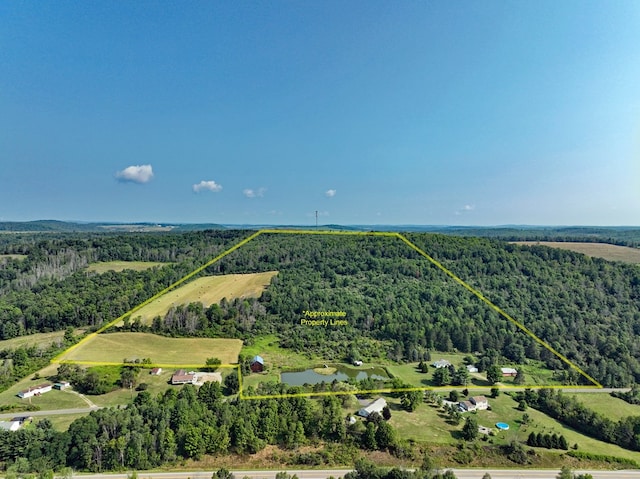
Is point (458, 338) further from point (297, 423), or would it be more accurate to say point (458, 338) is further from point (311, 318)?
point (297, 423)

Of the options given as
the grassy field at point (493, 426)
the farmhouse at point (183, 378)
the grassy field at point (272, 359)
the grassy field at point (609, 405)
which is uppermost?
the farmhouse at point (183, 378)

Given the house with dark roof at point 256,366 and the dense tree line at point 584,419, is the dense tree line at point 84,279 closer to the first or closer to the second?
the house with dark roof at point 256,366

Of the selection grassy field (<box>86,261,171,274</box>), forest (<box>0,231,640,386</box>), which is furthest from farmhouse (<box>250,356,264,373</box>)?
grassy field (<box>86,261,171,274</box>)

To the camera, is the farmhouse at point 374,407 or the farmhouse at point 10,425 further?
the farmhouse at point 374,407

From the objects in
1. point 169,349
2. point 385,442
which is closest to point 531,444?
point 385,442

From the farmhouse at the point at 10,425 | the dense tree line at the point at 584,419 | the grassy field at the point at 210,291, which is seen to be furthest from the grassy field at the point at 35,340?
the dense tree line at the point at 584,419

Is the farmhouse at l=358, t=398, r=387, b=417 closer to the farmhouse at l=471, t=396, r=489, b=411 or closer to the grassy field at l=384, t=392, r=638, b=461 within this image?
the grassy field at l=384, t=392, r=638, b=461

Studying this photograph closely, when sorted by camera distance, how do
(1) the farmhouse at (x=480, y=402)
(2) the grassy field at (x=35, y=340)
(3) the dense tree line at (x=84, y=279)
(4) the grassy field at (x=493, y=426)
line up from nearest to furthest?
(4) the grassy field at (x=493, y=426) < (1) the farmhouse at (x=480, y=402) < (2) the grassy field at (x=35, y=340) < (3) the dense tree line at (x=84, y=279)

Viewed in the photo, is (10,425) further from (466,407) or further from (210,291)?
(466,407)
